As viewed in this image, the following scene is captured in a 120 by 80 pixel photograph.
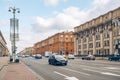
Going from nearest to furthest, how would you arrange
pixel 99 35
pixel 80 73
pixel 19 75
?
1. pixel 19 75
2. pixel 80 73
3. pixel 99 35

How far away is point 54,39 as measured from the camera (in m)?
162

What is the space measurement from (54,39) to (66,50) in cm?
1977

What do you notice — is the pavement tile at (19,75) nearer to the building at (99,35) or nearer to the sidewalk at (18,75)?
the sidewalk at (18,75)

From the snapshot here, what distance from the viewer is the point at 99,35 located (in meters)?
88.5

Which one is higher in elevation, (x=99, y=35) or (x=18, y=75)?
(x=99, y=35)

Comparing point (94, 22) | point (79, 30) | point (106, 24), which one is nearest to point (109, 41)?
point (106, 24)

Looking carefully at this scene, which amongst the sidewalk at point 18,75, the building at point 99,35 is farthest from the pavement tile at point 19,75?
the building at point 99,35

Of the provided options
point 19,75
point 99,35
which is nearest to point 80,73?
point 19,75

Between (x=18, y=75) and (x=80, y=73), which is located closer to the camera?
(x=18, y=75)

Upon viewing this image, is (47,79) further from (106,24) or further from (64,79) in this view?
(106,24)

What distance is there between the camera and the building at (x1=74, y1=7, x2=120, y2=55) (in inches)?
2995

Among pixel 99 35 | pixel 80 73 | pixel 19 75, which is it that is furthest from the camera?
pixel 99 35

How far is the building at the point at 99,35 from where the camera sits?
76.1 metres

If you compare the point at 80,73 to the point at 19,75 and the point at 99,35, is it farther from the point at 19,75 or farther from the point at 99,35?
the point at 99,35
